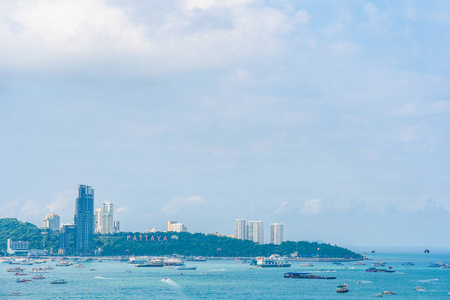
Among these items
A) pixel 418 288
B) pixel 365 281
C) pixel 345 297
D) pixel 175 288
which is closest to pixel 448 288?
pixel 418 288

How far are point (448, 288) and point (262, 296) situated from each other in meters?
56.0

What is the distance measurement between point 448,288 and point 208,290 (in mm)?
63768

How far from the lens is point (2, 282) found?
627 feet

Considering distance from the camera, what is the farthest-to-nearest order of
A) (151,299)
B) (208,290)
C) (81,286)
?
(81,286)
(208,290)
(151,299)

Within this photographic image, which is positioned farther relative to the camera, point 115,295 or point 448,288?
point 448,288

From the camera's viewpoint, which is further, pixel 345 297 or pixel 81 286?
pixel 81 286

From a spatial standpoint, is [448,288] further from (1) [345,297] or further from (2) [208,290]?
(2) [208,290]

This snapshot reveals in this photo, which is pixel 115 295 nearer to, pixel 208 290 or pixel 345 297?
pixel 208 290

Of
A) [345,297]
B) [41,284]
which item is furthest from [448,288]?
[41,284]

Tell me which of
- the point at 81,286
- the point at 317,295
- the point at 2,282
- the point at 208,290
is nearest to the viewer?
the point at 317,295

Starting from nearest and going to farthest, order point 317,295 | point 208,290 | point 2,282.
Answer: point 317,295
point 208,290
point 2,282

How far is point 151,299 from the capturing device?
14325 centimetres

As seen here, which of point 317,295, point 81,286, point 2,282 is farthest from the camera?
Answer: point 2,282

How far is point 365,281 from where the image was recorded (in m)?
196
